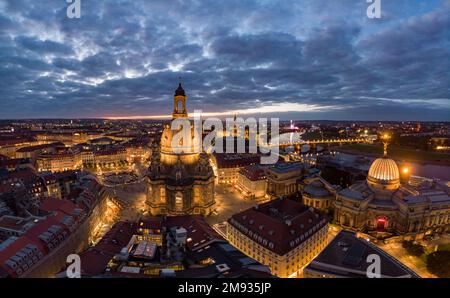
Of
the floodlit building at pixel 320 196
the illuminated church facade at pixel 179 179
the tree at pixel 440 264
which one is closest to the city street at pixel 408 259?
the tree at pixel 440 264

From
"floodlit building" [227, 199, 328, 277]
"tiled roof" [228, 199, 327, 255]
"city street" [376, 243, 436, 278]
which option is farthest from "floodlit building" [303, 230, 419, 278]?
"city street" [376, 243, 436, 278]

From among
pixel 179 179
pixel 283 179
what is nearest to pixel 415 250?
pixel 283 179

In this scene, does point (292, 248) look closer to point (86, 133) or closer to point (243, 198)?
point (243, 198)

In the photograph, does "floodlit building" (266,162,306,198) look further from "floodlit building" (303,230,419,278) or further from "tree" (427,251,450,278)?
"tree" (427,251,450,278)

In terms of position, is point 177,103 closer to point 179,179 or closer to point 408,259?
point 179,179

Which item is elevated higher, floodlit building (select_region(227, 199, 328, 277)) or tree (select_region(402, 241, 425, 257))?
floodlit building (select_region(227, 199, 328, 277))
